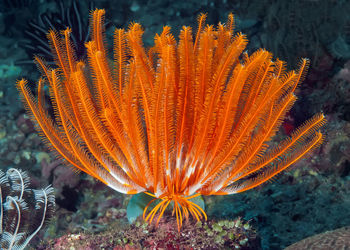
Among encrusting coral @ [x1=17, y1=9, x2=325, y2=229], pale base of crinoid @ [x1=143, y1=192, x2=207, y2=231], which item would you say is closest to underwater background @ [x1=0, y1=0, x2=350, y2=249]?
pale base of crinoid @ [x1=143, y1=192, x2=207, y2=231]

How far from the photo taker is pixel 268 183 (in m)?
4.66

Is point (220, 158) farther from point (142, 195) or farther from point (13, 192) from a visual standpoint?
point (13, 192)

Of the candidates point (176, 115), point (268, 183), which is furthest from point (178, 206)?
point (268, 183)

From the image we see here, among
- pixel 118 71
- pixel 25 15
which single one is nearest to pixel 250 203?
pixel 118 71

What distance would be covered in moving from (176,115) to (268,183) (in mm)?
2395

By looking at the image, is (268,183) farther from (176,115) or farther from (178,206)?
(176,115)

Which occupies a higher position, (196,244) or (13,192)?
(13,192)

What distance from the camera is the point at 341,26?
5582mm

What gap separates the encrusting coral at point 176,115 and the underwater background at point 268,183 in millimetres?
499

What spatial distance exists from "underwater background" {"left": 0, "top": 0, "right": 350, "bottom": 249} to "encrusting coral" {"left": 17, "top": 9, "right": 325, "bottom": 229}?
499 mm

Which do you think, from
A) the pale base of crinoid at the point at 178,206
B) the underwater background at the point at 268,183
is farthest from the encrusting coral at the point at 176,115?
the underwater background at the point at 268,183

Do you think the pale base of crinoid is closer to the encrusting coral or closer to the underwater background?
the encrusting coral

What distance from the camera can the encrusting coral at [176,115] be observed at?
2.74m

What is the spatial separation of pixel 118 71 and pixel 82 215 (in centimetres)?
269
